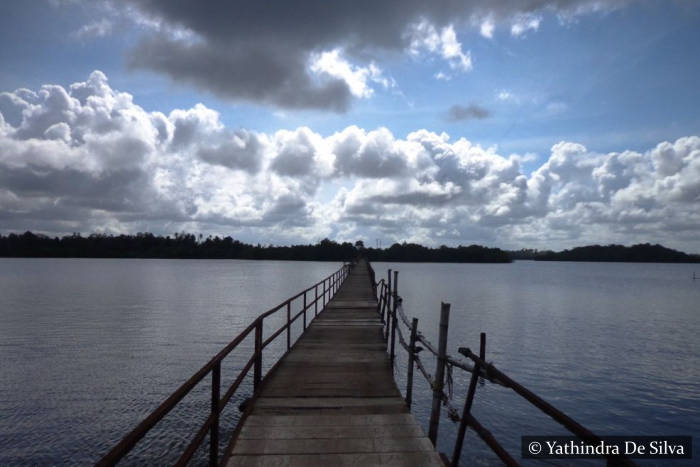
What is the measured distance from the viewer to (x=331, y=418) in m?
6.22

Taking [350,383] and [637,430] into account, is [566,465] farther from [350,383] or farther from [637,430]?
[350,383]

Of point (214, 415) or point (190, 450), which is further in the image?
point (214, 415)

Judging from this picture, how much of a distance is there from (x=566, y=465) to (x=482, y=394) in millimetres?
4678

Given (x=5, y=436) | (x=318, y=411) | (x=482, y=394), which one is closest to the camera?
(x=318, y=411)

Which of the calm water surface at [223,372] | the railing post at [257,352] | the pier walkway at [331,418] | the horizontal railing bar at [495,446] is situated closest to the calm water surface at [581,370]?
the calm water surface at [223,372]

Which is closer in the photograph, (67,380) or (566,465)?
(566,465)

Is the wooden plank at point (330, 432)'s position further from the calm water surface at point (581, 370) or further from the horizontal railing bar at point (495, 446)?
the calm water surface at point (581, 370)

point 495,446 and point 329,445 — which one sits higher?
point 495,446

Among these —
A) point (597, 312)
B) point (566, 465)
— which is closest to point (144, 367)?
point (566, 465)

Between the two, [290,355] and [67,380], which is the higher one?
[290,355]

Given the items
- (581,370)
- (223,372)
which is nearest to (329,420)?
(223,372)

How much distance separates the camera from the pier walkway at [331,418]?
5020mm

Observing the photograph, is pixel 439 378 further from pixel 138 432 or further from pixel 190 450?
pixel 138 432

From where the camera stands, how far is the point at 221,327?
28.5m
